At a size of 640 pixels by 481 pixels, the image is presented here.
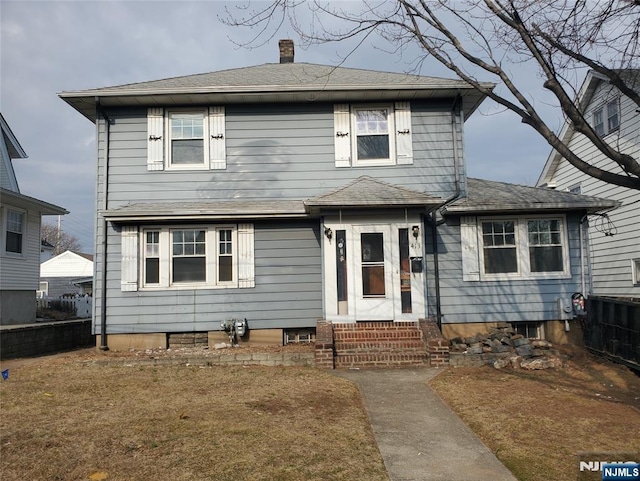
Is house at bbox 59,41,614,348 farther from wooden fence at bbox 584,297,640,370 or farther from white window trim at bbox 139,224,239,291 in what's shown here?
wooden fence at bbox 584,297,640,370

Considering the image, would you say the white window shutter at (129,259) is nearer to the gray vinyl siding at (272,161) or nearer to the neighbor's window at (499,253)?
the gray vinyl siding at (272,161)

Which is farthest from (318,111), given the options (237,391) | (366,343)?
(237,391)

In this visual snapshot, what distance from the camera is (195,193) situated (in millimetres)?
11188

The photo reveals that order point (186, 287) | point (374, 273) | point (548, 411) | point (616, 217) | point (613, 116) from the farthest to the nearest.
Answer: point (616, 217) → point (613, 116) → point (186, 287) → point (374, 273) → point (548, 411)

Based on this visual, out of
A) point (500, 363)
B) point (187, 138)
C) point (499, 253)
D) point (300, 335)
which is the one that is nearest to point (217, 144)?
point (187, 138)

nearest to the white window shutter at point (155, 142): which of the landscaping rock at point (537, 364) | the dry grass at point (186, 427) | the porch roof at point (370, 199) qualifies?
the porch roof at point (370, 199)

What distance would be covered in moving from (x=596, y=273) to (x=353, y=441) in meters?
15.4

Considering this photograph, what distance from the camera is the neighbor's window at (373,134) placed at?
37.4 ft

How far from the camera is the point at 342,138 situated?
11.3 m

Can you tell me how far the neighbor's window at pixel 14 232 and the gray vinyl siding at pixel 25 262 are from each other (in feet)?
0.48

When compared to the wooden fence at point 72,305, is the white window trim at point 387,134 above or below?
above

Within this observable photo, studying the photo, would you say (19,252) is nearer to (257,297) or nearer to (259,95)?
(257,297)

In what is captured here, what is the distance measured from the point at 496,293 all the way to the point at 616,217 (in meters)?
7.69

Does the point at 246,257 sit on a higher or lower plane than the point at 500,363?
A: higher
